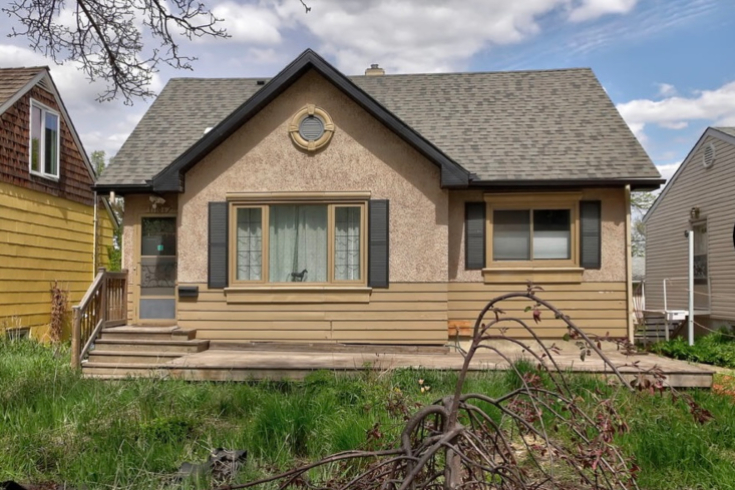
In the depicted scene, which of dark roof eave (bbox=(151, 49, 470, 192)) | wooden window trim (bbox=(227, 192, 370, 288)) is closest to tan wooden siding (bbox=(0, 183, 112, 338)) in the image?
dark roof eave (bbox=(151, 49, 470, 192))

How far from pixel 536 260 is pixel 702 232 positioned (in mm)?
9880

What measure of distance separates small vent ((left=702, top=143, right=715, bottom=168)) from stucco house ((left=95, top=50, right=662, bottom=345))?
7433 millimetres

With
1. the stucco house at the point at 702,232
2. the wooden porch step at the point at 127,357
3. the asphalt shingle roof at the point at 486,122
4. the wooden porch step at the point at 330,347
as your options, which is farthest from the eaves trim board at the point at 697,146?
the wooden porch step at the point at 127,357

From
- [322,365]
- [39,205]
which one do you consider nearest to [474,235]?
[322,365]

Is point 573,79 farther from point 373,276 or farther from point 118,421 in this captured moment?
point 118,421

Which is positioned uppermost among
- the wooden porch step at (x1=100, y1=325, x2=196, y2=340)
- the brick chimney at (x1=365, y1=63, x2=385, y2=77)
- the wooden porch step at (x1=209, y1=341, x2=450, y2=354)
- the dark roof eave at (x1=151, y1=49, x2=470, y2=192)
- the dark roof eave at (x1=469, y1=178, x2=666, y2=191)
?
the brick chimney at (x1=365, y1=63, x2=385, y2=77)

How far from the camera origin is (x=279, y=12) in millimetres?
6805

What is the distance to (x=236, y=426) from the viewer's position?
570cm

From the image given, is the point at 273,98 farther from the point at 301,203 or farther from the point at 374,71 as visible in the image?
the point at 374,71

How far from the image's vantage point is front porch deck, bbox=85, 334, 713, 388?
7500 millimetres

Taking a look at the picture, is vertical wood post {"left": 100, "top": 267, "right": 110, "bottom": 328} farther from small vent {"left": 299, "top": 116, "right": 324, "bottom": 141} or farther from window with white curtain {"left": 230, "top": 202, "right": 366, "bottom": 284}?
small vent {"left": 299, "top": 116, "right": 324, "bottom": 141}

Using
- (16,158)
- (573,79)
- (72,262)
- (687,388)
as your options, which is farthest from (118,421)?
(573,79)

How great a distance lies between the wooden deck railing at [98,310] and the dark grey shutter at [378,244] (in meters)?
4.53

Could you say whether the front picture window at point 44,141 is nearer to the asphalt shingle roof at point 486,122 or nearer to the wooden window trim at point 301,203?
the asphalt shingle roof at point 486,122
